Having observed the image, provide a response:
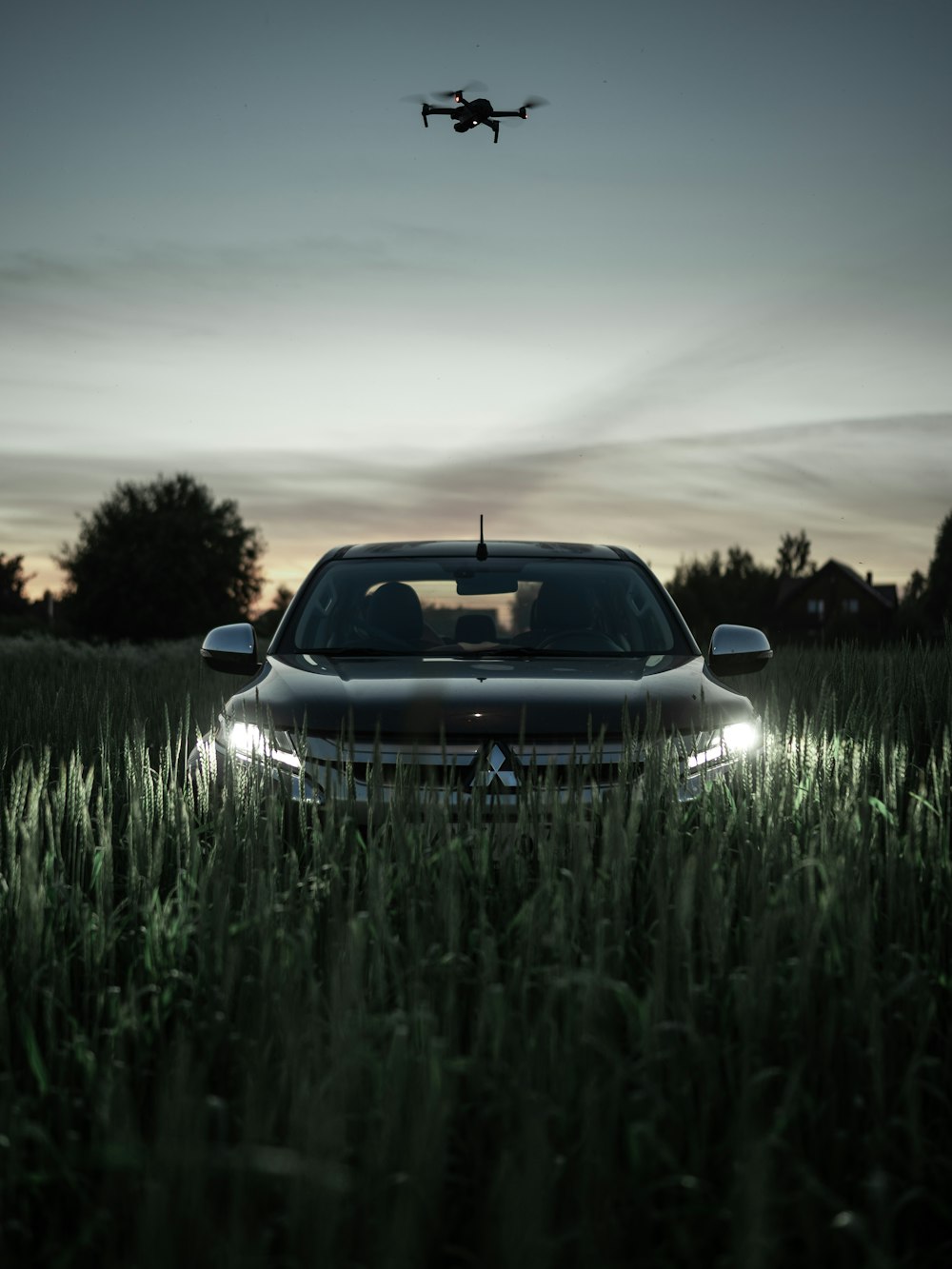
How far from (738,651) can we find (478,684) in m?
1.61

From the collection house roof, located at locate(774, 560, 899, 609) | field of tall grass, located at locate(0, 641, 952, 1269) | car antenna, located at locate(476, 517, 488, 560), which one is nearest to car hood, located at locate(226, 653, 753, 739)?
field of tall grass, located at locate(0, 641, 952, 1269)

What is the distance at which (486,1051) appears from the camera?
2371 millimetres

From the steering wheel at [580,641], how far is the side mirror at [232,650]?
1378mm

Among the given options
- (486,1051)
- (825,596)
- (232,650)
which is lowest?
(486,1051)

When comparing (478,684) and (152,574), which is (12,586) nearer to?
(152,574)

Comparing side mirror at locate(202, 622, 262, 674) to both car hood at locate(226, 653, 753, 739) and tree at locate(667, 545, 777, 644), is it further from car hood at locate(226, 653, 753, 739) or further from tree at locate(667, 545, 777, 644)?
tree at locate(667, 545, 777, 644)

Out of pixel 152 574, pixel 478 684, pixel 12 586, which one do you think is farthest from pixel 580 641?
pixel 12 586

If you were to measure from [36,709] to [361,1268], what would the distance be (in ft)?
24.4

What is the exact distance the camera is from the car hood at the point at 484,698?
4.10 m

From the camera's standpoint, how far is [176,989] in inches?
110

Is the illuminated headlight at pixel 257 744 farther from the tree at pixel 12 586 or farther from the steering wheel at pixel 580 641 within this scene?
the tree at pixel 12 586

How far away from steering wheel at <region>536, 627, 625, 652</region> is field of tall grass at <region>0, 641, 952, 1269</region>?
1995mm

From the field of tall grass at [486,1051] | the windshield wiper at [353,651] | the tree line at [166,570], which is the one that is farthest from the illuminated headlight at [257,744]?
the tree line at [166,570]

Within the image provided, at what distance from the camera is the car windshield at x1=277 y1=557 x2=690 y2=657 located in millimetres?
5930
